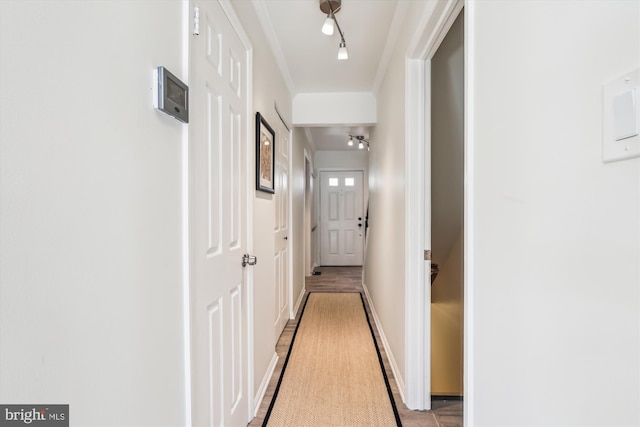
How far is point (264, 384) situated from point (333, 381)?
0.46 meters

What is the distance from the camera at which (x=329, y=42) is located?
2.30m

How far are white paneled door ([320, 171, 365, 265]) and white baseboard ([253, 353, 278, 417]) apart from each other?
A: 4.14m

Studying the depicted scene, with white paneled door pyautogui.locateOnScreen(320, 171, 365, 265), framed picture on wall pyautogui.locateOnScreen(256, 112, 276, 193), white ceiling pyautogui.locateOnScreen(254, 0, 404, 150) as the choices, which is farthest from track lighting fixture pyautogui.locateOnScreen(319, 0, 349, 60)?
white paneled door pyautogui.locateOnScreen(320, 171, 365, 265)

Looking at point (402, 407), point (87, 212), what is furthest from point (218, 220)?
point (402, 407)

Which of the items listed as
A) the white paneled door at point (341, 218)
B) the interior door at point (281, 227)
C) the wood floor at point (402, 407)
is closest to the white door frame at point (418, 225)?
the wood floor at point (402, 407)

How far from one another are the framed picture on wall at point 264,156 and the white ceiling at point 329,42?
0.69 m

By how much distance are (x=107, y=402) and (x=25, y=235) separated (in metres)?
0.40

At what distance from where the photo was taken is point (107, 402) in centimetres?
63

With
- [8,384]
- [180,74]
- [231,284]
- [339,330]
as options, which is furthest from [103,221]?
[339,330]
